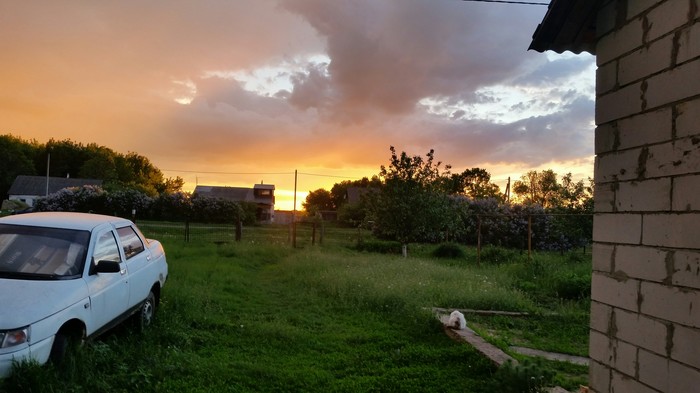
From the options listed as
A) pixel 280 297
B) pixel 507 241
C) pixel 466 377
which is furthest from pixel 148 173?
pixel 466 377

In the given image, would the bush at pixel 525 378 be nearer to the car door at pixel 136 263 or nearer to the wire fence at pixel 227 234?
the car door at pixel 136 263

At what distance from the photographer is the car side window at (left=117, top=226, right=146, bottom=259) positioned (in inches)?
246

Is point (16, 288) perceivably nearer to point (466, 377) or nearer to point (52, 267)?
point (52, 267)

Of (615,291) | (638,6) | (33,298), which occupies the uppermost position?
(638,6)

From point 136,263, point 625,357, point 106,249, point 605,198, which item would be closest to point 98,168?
point 136,263

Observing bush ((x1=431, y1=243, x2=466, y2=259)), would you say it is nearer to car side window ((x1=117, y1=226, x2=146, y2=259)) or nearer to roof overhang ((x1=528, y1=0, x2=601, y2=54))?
car side window ((x1=117, y1=226, x2=146, y2=259))

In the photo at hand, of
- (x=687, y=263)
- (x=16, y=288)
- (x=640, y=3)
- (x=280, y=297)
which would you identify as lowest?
(x=280, y=297)

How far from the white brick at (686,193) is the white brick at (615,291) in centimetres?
64

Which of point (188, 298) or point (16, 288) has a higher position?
point (16, 288)

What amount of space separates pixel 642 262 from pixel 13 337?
15.5 feet

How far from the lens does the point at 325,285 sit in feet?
33.3

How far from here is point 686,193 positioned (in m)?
2.87

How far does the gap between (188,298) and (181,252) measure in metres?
7.81

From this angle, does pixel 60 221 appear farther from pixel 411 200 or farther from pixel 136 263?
pixel 411 200
